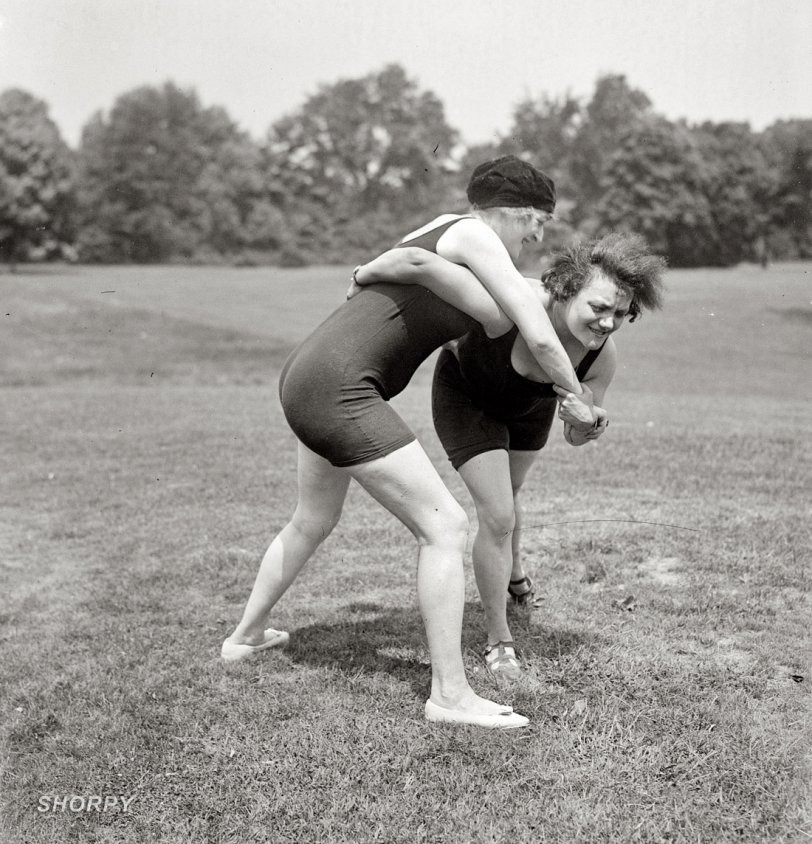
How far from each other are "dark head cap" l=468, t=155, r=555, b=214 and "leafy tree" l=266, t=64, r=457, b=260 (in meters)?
51.9

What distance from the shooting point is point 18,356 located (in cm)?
2377

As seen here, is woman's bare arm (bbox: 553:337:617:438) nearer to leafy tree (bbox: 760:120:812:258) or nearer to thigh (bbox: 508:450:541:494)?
thigh (bbox: 508:450:541:494)

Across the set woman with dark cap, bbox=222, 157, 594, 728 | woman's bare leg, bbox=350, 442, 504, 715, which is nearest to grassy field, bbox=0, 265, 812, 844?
woman's bare leg, bbox=350, 442, 504, 715

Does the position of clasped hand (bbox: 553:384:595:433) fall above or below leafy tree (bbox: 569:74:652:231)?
below

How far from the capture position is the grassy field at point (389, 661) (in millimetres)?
3154

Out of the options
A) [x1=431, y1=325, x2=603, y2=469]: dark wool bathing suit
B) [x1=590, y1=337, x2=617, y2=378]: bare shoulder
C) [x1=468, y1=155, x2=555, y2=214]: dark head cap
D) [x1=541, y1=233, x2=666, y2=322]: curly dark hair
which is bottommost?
[x1=431, y1=325, x2=603, y2=469]: dark wool bathing suit

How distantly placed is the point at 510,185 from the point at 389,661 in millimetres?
2081

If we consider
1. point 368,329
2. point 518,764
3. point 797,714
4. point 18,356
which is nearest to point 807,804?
point 797,714

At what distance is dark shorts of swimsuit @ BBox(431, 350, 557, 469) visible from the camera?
407 centimetres

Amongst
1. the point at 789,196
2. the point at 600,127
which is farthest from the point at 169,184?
the point at 789,196

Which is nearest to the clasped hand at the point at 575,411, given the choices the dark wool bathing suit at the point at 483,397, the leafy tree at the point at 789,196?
the dark wool bathing suit at the point at 483,397

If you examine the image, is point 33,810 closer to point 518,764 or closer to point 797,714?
point 518,764

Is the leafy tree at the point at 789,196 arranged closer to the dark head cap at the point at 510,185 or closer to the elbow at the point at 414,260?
the dark head cap at the point at 510,185

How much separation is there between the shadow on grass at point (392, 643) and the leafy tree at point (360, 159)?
51.3m
